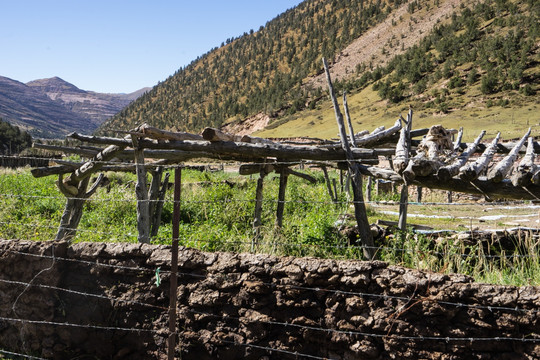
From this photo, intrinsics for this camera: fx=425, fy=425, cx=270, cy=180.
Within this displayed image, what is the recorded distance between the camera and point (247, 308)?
4.22 metres

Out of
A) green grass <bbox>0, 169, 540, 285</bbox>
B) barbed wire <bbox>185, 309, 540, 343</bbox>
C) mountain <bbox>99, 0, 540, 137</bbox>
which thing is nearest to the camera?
barbed wire <bbox>185, 309, 540, 343</bbox>

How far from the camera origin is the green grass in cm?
514

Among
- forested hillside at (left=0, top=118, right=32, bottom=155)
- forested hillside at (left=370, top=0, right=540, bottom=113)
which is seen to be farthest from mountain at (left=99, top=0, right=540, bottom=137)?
forested hillside at (left=0, top=118, right=32, bottom=155)

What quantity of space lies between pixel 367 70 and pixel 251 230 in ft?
176

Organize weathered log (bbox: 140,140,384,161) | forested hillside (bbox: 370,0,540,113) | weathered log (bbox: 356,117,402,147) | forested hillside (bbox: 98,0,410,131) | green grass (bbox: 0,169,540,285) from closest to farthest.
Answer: green grass (bbox: 0,169,540,285), weathered log (bbox: 140,140,384,161), weathered log (bbox: 356,117,402,147), forested hillside (bbox: 370,0,540,113), forested hillside (bbox: 98,0,410,131)

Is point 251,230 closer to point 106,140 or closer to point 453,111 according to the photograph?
point 106,140

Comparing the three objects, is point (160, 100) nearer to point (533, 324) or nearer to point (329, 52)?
point (329, 52)

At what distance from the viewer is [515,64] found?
37.1 m

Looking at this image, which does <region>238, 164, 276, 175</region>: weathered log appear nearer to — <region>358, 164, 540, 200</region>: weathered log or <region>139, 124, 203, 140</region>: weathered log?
<region>139, 124, 203, 140</region>: weathered log

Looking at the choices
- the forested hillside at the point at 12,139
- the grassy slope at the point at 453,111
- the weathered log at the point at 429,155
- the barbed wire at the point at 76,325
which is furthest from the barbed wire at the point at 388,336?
the forested hillside at the point at 12,139

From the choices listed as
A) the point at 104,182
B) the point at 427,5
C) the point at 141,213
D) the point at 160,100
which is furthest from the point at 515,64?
the point at 160,100

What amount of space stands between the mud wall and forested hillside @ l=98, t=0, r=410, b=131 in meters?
53.3

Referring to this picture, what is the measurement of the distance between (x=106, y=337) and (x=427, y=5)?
70444 mm

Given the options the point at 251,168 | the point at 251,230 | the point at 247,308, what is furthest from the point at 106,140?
the point at 247,308
